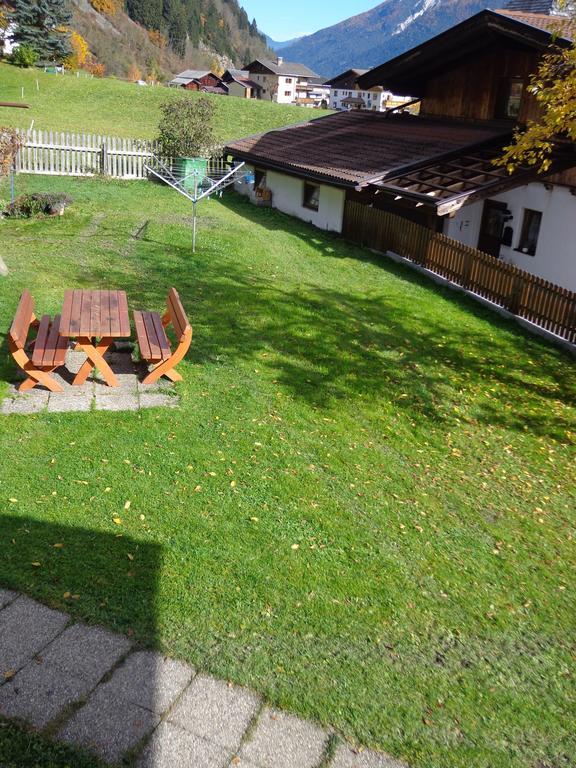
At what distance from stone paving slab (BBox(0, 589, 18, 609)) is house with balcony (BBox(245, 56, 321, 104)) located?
11690cm

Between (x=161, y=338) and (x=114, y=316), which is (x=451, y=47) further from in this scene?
(x=114, y=316)

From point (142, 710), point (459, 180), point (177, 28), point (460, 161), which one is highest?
point (177, 28)

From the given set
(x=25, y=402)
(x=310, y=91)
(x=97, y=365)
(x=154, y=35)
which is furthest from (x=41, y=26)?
(x=154, y=35)

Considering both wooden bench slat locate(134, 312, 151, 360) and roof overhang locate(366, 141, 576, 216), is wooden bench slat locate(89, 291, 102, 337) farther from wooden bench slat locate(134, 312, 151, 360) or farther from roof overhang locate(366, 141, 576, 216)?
roof overhang locate(366, 141, 576, 216)

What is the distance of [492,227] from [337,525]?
1448cm

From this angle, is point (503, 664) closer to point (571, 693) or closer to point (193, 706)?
point (571, 693)

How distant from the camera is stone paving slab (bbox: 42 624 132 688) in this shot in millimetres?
4199

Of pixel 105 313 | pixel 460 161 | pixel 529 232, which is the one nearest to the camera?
pixel 105 313

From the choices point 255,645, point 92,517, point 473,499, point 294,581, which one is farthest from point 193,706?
point 473,499

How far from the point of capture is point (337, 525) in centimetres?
624

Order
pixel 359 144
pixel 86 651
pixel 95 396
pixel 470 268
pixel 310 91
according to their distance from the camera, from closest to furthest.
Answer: pixel 86 651, pixel 95 396, pixel 470 268, pixel 359 144, pixel 310 91

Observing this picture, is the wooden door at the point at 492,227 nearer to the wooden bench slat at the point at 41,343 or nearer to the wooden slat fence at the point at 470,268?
the wooden slat fence at the point at 470,268

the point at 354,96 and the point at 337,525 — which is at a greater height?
the point at 354,96

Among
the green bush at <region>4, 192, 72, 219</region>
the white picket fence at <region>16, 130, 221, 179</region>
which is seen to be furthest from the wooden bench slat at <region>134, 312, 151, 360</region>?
the white picket fence at <region>16, 130, 221, 179</region>
